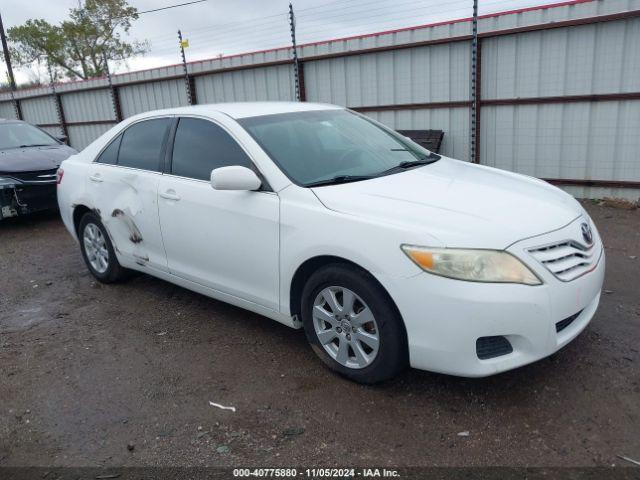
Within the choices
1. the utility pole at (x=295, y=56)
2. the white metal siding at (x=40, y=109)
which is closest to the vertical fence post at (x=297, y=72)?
the utility pole at (x=295, y=56)

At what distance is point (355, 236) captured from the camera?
2.93 m

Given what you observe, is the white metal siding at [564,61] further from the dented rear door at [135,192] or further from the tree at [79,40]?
the tree at [79,40]

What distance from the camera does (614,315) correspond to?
395cm

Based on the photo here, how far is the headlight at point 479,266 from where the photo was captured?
8.76ft

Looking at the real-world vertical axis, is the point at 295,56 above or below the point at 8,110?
above

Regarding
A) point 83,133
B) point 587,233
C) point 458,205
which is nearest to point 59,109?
point 83,133

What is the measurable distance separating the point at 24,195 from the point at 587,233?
722cm

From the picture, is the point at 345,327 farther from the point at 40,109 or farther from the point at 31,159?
the point at 40,109

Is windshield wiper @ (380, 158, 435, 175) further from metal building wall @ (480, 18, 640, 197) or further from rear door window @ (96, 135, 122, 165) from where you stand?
metal building wall @ (480, 18, 640, 197)

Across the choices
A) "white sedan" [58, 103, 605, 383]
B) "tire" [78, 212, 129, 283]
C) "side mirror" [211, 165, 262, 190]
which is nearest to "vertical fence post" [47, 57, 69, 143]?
"tire" [78, 212, 129, 283]

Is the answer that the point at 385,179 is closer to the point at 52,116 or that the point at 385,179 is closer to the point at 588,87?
the point at 588,87

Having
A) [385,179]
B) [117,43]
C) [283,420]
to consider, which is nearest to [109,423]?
[283,420]

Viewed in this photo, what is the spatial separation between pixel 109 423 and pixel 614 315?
3.45 m

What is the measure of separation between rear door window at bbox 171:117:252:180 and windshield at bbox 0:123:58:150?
572 cm
